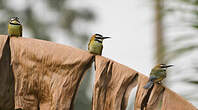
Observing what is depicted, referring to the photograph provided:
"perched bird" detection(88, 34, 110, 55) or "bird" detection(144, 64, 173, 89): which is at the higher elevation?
"perched bird" detection(88, 34, 110, 55)

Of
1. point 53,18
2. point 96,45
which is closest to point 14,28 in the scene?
point 96,45

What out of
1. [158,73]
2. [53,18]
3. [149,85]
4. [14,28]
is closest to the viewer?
[149,85]

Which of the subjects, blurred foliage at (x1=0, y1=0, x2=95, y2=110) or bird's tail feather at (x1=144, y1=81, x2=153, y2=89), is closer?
bird's tail feather at (x1=144, y1=81, x2=153, y2=89)

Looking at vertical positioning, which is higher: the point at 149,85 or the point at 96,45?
the point at 96,45

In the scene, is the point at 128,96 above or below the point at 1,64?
below

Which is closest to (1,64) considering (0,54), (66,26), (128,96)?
(0,54)

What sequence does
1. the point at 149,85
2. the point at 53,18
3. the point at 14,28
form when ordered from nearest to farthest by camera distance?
the point at 149,85 < the point at 14,28 < the point at 53,18

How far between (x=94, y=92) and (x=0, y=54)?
91cm

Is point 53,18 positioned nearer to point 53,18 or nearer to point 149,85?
point 53,18

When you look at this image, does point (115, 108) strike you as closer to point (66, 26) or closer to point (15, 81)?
point (15, 81)

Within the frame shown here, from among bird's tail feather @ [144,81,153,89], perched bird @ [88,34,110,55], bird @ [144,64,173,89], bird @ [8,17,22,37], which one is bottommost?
bird @ [144,64,173,89]

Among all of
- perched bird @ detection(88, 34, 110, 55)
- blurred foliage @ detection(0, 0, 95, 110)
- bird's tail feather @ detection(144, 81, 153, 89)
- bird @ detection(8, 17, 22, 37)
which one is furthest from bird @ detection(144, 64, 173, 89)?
blurred foliage @ detection(0, 0, 95, 110)

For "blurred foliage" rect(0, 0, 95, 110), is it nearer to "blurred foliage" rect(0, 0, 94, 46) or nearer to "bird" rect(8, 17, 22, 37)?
"blurred foliage" rect(0, 0, 94, 46)

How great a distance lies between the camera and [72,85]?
13.2 feet
